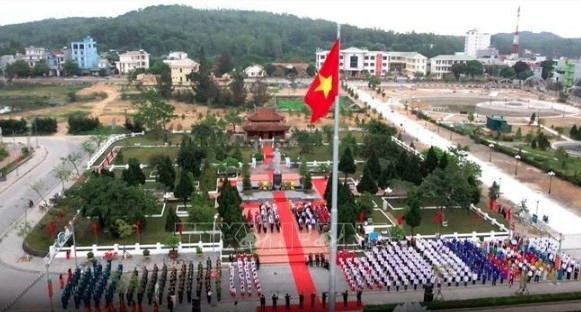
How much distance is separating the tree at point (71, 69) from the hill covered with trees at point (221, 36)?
60.7ft

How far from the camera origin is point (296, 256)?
2066cm

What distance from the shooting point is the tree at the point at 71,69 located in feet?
296

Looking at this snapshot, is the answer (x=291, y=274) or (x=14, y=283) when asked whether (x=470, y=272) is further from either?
(x=14, y=283)

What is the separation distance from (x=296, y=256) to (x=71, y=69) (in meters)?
80.8

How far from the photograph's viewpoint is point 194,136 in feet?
134

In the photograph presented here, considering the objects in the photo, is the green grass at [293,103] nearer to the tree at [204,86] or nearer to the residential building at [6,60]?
the tree at [204,86]

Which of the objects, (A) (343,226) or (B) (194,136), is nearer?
(A) (343,226)

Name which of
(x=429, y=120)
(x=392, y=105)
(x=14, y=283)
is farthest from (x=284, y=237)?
(x=392, y=105)

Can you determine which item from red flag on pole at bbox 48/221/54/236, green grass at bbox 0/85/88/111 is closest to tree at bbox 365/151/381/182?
red flag on pole at bbox 48/221/54/236

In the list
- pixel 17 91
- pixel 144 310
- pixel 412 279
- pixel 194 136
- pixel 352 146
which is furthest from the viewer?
pixel 17 91

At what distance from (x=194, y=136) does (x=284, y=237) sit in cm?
2013

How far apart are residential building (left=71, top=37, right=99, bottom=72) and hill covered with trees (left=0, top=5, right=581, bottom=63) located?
16.5m

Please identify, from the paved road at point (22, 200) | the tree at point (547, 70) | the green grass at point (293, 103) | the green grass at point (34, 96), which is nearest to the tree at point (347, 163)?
the paved road at point (22, 200)

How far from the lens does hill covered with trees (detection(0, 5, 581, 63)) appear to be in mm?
120125
